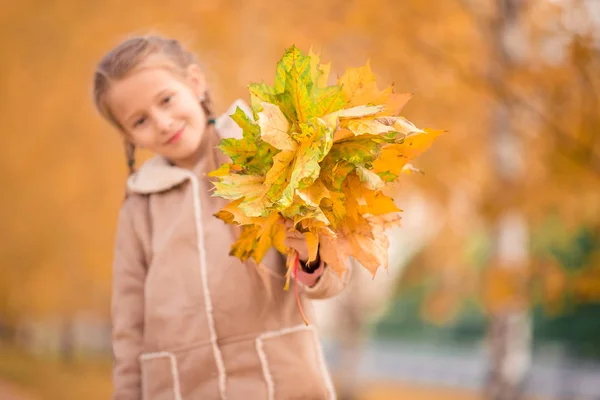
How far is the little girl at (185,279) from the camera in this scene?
1592mm

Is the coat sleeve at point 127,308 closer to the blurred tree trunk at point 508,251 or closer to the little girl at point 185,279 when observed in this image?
the little girl at point 185,279

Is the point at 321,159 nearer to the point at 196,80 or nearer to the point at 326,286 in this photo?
the point at 326,286

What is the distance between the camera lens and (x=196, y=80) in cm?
179

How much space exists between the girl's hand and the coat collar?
395mm

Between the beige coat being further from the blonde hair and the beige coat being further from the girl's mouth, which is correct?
the blonde hair

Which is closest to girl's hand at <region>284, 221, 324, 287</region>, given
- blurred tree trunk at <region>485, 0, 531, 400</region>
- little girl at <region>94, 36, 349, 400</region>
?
little girl at <region>94, 36, 349, 400</region>

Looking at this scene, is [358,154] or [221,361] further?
[221,361]

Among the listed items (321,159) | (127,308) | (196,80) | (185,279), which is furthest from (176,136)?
(321,159)

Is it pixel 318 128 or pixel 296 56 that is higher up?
pixel 296 56

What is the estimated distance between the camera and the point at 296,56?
4.12ft

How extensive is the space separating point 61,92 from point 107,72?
4.61m

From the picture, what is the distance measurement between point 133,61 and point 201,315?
69 cm

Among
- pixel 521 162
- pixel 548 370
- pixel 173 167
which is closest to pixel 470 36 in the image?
pixel 521 162

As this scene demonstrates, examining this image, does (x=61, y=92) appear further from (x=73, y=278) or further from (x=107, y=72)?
(x=107, y=72)
